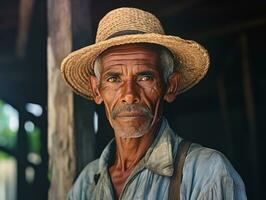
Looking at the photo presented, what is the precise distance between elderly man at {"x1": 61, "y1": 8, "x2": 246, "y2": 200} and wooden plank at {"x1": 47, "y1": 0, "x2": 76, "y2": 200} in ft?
0.98

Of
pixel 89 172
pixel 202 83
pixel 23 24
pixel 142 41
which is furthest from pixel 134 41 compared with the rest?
pixel 202 83

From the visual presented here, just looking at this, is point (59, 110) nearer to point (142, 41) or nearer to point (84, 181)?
point (84, 181)

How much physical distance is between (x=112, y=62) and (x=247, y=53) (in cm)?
417

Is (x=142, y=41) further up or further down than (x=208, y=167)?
further up

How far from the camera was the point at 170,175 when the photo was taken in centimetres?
266

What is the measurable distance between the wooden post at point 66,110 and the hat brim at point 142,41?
0.19m

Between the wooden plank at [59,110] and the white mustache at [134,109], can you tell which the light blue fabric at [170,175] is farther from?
the wooden plank at [59,110]

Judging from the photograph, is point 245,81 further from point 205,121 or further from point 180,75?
point 180,75

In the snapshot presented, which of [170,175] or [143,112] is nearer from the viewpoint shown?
[170,175]

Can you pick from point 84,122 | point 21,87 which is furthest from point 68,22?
point 21,87

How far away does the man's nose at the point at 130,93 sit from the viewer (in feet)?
9.04

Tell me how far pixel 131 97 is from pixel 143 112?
9 centimetres

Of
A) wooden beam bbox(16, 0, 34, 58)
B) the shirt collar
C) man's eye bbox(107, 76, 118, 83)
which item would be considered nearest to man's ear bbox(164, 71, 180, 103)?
the shirt collar

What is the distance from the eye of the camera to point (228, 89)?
7.80m
